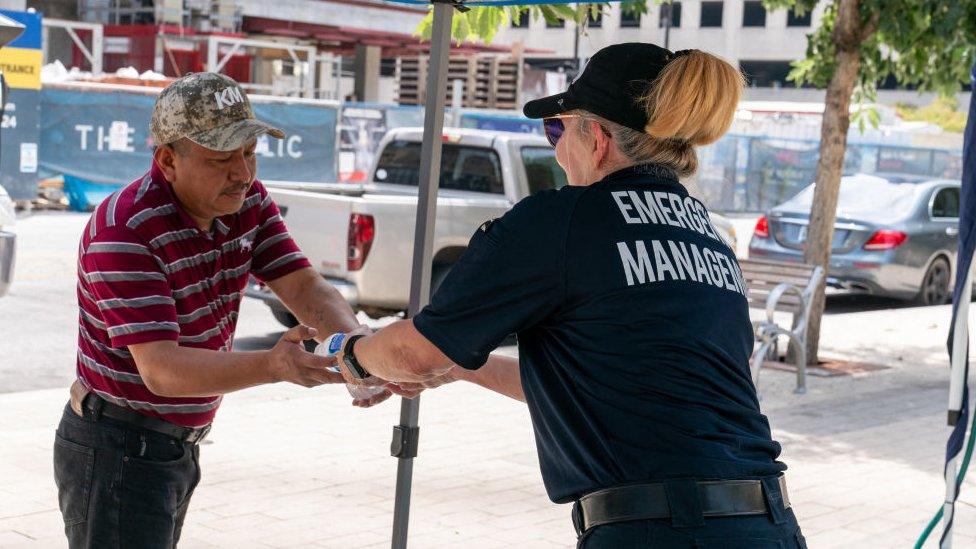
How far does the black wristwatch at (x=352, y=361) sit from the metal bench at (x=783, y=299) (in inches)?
275

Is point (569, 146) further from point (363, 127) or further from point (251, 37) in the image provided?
point (251, 37)

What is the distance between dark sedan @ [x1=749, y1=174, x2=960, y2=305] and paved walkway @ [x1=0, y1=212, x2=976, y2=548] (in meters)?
5.06

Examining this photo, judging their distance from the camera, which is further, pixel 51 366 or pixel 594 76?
pixel 51 366

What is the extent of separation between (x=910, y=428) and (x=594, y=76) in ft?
23.1

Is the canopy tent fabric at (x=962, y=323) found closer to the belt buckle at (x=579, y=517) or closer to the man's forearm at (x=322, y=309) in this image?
the man's forearm at (x=322, y=309)

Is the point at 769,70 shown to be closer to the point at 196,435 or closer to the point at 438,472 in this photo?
the point at 438,472

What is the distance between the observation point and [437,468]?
7.29 meters

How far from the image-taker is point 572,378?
2.54 metres

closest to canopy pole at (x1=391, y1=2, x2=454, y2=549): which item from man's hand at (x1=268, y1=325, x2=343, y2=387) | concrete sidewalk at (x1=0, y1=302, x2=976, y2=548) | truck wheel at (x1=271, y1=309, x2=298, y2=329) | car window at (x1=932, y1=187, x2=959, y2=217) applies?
man's hand at (x1=268, y1=325, x2=343, y2=387)

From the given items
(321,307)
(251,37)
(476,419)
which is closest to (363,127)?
(251,37)

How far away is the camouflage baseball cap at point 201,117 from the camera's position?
10.5 ft

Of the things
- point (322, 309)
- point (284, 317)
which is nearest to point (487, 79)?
point (284, 317)

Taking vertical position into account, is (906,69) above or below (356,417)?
above

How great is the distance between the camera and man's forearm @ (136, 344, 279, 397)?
118 inches
